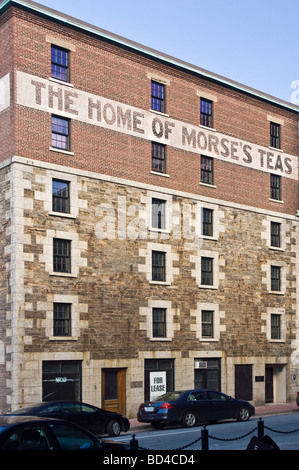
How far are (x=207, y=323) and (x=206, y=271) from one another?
2.80 metres

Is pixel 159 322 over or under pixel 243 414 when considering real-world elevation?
over

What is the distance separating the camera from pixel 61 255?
31406 millimetres

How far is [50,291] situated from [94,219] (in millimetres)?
4202

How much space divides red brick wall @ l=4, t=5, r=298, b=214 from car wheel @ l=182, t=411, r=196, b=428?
12.2m

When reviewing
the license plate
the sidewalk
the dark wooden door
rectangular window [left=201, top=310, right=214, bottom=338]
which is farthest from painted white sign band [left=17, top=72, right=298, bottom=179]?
the sidewalk

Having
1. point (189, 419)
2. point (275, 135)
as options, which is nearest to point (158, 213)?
point (189, 419)

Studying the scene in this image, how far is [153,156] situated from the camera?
35.9 meters

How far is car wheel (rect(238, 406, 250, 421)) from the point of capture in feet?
98.9

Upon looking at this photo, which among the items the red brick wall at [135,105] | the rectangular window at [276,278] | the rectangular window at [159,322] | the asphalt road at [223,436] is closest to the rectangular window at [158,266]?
the rectangular window at [159,322]

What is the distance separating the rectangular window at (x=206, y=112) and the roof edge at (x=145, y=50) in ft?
4.47

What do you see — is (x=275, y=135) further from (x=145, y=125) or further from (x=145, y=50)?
(x=145, y=50)

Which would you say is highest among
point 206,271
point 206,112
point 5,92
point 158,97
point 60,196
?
point 158,97

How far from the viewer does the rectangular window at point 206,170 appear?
38.4m

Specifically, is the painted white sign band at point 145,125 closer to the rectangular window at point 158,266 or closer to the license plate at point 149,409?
the rectangular window at point 158,266
